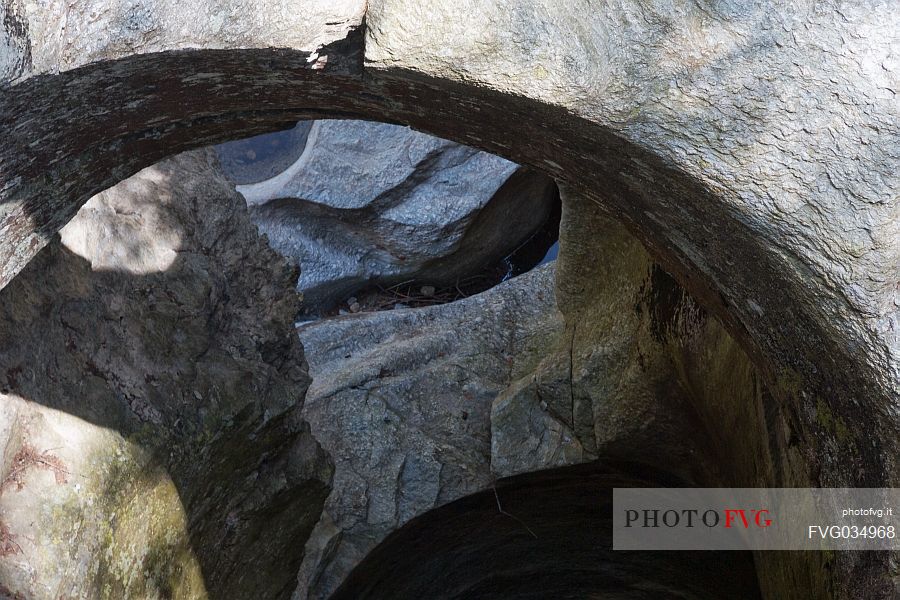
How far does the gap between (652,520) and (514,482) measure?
40cm

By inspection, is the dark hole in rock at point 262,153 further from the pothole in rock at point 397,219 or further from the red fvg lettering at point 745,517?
the red fvg lettering at point 745,517

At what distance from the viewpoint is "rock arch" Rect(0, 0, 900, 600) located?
0.77 m

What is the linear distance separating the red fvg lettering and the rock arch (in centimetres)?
50

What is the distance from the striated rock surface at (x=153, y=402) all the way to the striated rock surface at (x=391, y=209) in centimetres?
151

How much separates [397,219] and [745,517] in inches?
75.8

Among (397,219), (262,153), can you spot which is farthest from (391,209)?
(262,153)

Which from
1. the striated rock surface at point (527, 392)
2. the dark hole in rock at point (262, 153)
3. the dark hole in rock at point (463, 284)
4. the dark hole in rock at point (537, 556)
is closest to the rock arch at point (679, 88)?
the striated rock surface at point (527, 392)

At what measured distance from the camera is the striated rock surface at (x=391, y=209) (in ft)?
10.2

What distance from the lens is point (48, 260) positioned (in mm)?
1248

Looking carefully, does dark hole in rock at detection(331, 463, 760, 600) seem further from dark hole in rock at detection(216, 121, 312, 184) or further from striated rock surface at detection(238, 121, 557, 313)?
dark hole in rock at detection(216, 121, 312, 184)

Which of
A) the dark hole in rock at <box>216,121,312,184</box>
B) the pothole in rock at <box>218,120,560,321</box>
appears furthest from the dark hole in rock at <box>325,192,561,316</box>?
the dark hole in rock at <box>216,121,312,184</box>

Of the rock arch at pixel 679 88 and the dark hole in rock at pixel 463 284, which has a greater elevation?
the rock arch at pixel 679 88

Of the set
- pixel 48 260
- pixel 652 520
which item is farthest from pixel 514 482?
pixel 48 260

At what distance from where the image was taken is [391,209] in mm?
3184
